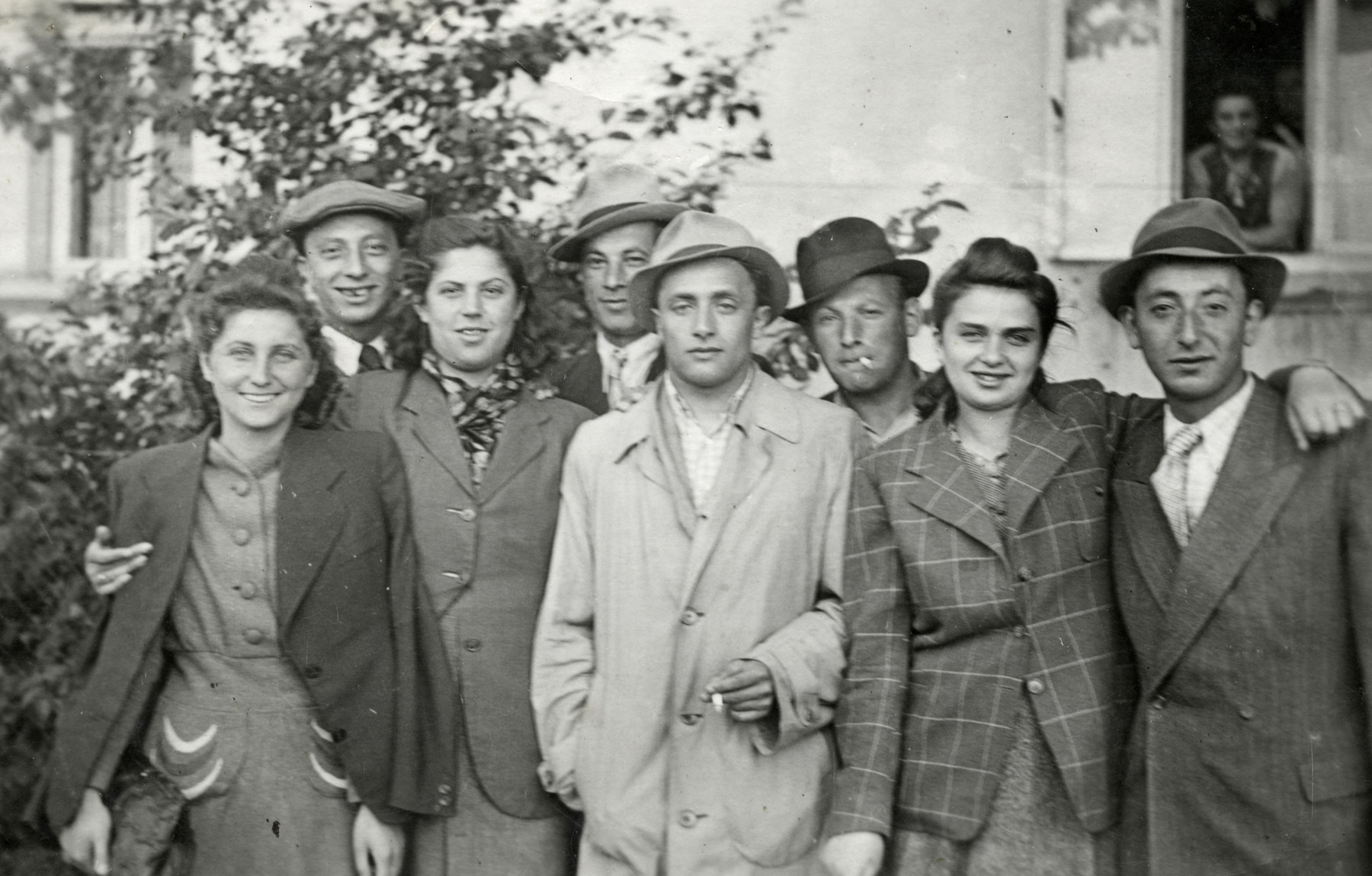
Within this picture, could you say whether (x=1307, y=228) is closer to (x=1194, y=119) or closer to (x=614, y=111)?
(x=1194, y=119)

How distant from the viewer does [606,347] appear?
3762mm

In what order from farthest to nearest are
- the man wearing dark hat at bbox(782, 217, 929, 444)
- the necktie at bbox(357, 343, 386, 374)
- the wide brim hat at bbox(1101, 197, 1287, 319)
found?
the necktie at bbox(357, 343, 386, 374) → the man wearing dark hat at bbox(782, 217, 929, 444) → the wide brim hat at bbox(1101, 197, 1287, 319)

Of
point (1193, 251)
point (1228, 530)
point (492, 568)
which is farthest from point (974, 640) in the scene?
point (492, 568)

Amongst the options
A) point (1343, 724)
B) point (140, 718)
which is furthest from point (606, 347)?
point (1343, 724)

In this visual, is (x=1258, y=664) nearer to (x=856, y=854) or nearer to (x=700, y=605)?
(x=856, y=854)

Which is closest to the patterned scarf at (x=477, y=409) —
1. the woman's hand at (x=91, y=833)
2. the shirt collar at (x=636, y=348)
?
the shirt collar at (x=636, y=348)

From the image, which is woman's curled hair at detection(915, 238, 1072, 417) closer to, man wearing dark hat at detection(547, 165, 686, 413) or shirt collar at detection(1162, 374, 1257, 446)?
shirt collar at detection(1162, 374, 1257, 446)

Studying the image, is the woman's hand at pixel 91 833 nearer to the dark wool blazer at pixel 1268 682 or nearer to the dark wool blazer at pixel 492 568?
the dark wool blazer at pixel 492 568

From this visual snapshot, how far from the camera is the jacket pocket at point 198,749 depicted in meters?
3.12

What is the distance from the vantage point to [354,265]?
11.9 feet

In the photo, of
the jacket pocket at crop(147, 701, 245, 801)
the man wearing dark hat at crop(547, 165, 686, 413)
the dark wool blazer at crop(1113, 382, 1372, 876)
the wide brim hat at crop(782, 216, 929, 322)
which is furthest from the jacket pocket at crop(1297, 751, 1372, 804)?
the jacket pocket at crop(147, 701, 245, 801)

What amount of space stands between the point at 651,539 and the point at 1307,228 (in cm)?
252

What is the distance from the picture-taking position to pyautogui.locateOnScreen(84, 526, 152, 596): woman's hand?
3137mm

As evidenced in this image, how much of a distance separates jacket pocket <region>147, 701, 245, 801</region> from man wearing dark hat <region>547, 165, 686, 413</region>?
122cm
